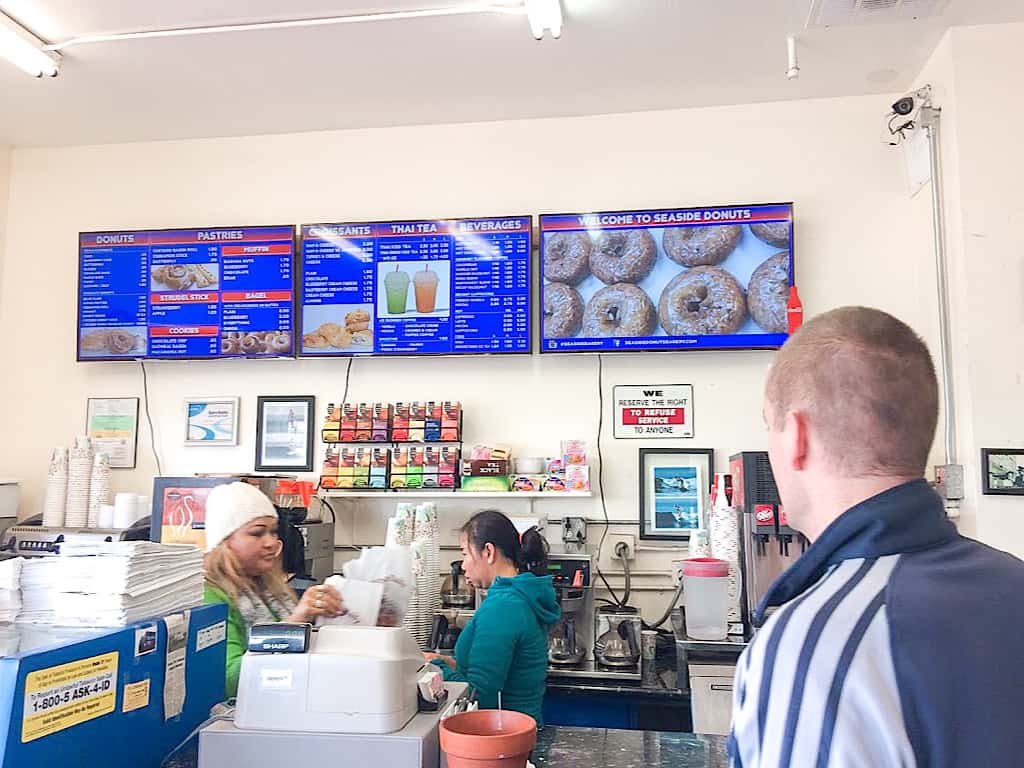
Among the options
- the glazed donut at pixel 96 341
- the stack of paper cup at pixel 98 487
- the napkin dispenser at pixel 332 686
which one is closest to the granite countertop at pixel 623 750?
the napkin dispenser at pixel 332 686

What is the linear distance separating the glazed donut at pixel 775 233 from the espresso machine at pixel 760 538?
107 centimetres

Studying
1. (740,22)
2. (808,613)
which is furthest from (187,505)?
(808,613)

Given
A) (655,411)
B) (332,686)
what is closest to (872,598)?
(332,686)

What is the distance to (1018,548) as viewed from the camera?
3193 millimetres

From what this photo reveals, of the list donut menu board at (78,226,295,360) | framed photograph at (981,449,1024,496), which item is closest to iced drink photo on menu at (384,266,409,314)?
donut menu board at (78,226,295,360)

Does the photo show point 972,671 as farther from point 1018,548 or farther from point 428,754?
point 1018,548

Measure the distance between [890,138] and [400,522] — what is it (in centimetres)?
272

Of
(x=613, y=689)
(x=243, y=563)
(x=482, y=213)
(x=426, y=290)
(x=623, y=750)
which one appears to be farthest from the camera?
(x=482, y=213)

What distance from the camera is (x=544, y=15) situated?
3146mm

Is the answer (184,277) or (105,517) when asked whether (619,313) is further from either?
(105,517)

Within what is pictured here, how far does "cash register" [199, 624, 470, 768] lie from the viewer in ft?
4.99

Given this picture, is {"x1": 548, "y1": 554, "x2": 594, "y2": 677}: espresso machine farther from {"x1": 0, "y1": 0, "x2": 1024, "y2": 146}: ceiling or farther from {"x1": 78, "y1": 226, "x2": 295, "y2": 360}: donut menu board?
{"x1": 0, "y1": 0, "x2": 1024, "y2": 146}: ceiling

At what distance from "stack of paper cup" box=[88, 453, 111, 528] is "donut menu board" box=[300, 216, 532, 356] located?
43.1 inches

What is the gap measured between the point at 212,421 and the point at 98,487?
585 millimetres
